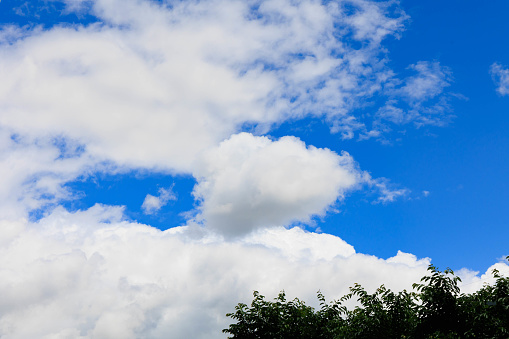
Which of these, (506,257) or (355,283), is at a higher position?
(355,283)

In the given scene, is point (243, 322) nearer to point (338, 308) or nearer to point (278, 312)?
point (278, 312)

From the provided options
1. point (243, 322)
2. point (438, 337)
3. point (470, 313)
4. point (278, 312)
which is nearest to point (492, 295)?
point (470, 313)

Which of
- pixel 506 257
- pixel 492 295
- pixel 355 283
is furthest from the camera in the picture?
pixel 355 283

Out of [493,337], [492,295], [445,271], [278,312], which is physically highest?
[278,312]

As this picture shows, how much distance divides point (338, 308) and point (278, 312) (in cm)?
380

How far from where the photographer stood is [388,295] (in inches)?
887

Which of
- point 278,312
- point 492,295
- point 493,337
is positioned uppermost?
point 278,312

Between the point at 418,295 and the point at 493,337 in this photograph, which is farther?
the point at 418,295

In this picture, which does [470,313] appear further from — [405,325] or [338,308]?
[338,308]

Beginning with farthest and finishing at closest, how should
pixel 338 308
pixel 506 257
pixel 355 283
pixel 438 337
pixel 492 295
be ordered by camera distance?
pixel 338 308 < pixel 355 283 < pixel 492 295 < pixel 506 257 < pixel 438 337

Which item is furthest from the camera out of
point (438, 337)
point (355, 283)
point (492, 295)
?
point (355, 283)

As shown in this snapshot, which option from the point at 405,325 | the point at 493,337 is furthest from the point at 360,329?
the point at 493,337

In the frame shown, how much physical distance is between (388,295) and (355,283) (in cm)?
191

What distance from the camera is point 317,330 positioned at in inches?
946
